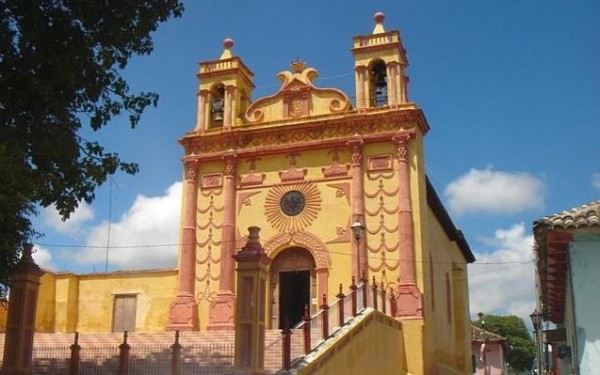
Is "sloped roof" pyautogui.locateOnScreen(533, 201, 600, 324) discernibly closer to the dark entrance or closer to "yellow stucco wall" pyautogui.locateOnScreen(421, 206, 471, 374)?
"yellow stucco wall" pyautogui.locateOnScreen(421, 206, 471, 374)

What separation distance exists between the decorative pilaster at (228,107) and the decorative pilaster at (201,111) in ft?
2.68

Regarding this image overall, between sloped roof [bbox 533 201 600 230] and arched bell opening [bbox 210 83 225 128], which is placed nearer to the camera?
sloped roof [bbox 533 201 600 230]

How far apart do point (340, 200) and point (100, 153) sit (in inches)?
474

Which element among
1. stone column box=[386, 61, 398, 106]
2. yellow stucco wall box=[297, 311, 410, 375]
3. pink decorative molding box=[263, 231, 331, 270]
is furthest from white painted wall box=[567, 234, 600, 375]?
stone column box=[386, 61, 398, 106]

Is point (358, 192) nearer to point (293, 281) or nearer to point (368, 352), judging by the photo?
point (293, 281)

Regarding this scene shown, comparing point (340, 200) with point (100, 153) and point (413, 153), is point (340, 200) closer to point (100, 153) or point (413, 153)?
point (413, 153)

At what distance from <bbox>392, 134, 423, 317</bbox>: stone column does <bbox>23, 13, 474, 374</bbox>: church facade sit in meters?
0.03

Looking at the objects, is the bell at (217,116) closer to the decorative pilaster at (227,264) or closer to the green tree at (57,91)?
the decorative pilaster at (227,264)

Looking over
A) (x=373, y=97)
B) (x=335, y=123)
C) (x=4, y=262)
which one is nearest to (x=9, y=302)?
(x=4, y=262)

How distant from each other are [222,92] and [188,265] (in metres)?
6.69

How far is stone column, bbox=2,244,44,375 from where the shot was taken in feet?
43.6

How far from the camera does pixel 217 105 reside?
26.2m

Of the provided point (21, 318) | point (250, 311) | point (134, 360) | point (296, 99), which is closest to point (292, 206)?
point (296, 99)

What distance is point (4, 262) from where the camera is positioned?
11281mm
